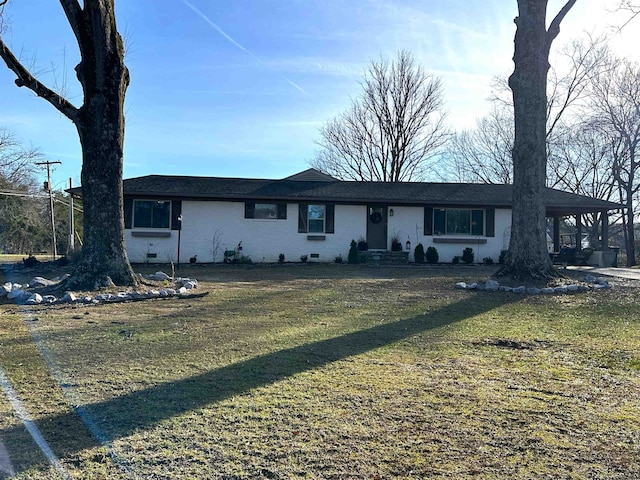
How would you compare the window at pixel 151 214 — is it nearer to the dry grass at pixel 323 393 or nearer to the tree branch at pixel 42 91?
the tree branch at pixel 42 91

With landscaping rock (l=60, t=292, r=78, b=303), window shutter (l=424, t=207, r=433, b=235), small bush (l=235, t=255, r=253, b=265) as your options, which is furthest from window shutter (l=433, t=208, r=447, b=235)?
landscaping rock (l=60, t=292, r=78, b=303)

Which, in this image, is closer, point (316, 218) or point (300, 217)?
point (300, 217)

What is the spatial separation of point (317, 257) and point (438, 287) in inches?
307

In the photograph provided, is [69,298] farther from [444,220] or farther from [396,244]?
[444,220]

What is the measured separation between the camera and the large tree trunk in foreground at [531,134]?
37.4ft

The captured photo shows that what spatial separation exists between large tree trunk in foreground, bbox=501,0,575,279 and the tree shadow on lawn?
636 cm

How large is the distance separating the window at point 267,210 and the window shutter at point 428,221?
5520 millimetres

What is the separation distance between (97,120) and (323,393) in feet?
25.6

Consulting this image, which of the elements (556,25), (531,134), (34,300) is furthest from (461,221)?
(34,300)

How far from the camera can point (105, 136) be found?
30.6ft

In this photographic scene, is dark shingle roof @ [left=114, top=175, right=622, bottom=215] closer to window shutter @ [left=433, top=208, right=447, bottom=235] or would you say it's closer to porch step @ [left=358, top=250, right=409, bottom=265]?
window shutter @ [left=433, top=208, right=447, bottom=235]

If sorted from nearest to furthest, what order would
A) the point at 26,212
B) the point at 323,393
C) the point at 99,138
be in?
the point at 323,393 < the point at 99,138 < the point at 26,212

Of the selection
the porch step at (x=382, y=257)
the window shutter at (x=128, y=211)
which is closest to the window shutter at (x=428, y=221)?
the porch step at (x=382, y=257)

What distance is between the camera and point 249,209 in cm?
1828
